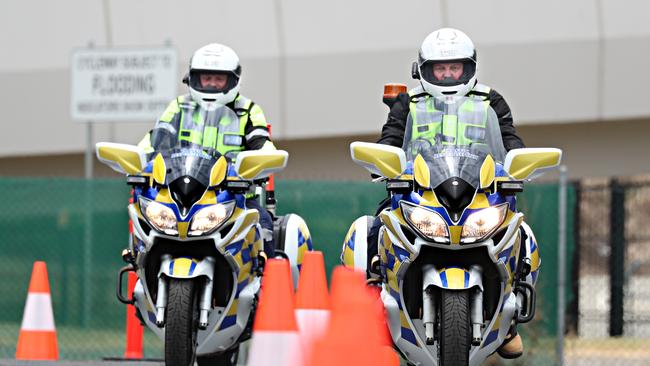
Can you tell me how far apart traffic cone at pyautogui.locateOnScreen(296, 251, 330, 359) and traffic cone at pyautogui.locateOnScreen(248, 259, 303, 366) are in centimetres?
113

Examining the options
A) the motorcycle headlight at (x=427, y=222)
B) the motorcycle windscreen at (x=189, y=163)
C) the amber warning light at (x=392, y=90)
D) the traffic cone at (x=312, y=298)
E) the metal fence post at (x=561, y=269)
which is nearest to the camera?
the motorcycle headlight at (x=427, y=222)

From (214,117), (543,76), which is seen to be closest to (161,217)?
(214,117)

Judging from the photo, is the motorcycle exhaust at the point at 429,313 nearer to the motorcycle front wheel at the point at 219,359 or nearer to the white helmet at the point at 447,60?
the white helmet at the point at 447,60

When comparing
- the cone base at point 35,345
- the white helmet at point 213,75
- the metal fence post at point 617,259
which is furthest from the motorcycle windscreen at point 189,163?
the metal fence post at point 617,259

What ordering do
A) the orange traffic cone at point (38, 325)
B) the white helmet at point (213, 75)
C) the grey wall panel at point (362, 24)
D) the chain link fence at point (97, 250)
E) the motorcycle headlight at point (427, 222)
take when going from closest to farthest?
the motorcycle headlight at point (427, 222)
the white helmet at point (213, 75)
the orange traffic cone at point (38, 325)
the chain link fence at point (97, 250)
the grey wall panel at point (362, 24)

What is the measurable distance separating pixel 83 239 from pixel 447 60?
7357 millimetres

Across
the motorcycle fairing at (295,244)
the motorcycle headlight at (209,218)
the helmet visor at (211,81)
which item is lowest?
the motorcycle fairing at (295,244)

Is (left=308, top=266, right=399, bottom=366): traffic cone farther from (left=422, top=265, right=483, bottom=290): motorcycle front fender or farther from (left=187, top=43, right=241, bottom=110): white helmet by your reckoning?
Result: (left=187, top=43, right=241, bottom=110): white helmet

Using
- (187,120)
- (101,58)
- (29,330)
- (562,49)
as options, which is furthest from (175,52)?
(562,49)

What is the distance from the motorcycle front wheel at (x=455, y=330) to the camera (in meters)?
7.31

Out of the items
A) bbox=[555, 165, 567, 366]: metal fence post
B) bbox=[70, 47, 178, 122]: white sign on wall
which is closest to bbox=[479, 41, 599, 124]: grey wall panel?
bbox=[70, 47, 178, 122]: white sign on wall

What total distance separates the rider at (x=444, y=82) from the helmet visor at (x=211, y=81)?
1.43 metres

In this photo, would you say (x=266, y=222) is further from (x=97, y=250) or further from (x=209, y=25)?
(x=209, y=25)

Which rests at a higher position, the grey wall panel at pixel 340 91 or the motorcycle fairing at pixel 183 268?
the grey wall panel at pixel 340 91
